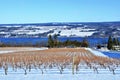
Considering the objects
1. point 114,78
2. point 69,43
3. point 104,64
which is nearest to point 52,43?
point 69,43

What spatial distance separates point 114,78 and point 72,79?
80.1 inches

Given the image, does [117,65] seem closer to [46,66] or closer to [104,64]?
[104,64]

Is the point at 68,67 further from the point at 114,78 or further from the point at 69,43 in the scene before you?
the point at 69,43

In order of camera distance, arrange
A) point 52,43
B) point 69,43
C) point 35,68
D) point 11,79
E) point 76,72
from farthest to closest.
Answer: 1. point 69,43
2. point 52,43
3. point 35,68
4. point 76,72
5. point 11,79

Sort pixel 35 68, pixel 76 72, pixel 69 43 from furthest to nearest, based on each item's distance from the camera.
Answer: pixel 69 43, pixel 35 68, pixel 76 72

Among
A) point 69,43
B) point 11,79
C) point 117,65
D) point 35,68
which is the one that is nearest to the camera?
point 11,79

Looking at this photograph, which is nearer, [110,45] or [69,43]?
[110,45]

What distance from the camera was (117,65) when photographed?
2448 centimetres

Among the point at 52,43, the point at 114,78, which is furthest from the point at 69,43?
the point at 114,78

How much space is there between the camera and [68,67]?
23344 millimetres

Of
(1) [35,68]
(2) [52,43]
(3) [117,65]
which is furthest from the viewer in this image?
(2) [52,43]

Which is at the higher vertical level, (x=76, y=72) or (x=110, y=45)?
(x=76, y=72)

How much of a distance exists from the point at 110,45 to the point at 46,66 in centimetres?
5729

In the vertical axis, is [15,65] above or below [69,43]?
above
